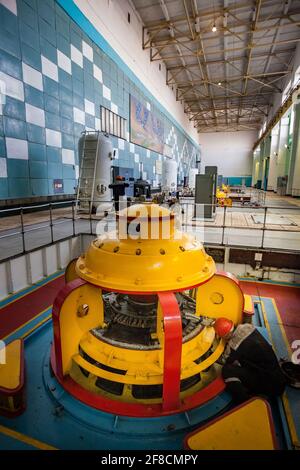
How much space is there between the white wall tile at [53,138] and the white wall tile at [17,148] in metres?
0.87

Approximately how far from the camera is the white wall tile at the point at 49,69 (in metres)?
6.94

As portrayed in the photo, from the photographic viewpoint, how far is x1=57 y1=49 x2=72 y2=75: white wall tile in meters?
7.52

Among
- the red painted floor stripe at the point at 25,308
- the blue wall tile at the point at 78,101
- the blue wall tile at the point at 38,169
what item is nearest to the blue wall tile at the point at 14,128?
the blue wall tile at the point at 38,169

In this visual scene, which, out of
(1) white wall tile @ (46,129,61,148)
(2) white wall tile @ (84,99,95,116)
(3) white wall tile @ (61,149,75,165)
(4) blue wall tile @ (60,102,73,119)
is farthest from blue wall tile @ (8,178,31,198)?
(2) white wall tile @ (84,99,95,116)

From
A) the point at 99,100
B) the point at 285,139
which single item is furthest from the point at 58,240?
the point at 285,139

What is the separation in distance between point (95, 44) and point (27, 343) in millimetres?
10489

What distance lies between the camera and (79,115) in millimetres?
8625

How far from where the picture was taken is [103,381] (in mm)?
2213

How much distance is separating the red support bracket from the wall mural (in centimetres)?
1253

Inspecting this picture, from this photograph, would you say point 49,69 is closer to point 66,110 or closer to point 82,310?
point 66,110

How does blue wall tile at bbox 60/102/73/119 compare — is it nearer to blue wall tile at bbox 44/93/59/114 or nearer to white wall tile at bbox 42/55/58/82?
blue wall tile at bbox 44/93/59/114

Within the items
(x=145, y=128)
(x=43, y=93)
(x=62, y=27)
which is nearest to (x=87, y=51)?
(x=62, y=27)

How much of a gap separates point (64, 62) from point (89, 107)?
1.62 metres

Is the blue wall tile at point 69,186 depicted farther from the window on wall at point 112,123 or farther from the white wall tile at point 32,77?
the window on wall at point 112,123
